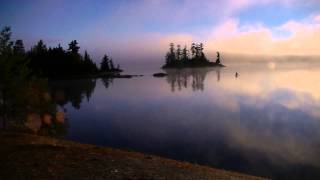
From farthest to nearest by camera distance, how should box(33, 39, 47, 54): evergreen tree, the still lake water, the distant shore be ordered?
box(33, 39, 47, 54): evergreen tree, the still lake water, the distant shore

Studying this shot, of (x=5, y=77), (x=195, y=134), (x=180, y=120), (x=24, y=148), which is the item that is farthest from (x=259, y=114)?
(x=24, y=148)

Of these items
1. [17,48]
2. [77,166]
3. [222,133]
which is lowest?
[222,133]

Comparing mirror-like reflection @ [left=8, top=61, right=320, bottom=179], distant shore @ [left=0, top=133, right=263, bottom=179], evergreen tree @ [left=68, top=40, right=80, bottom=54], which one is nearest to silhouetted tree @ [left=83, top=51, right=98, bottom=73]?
evergreen tree @ [left=68, top=40, right=80, bottom=54]

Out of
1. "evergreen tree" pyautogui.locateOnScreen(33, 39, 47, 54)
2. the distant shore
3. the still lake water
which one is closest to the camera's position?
the distant shore

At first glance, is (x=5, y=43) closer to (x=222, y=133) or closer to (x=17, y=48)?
(x=17, y=48)

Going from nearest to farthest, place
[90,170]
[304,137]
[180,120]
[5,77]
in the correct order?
[90,170]
[5,77]
[304,137]
[180,120]

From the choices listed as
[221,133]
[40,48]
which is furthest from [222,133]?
[40,48]

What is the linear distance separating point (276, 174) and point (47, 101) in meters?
22.2

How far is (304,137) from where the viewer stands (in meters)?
36.4

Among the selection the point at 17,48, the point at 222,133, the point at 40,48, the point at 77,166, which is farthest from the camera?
the point at 40,48

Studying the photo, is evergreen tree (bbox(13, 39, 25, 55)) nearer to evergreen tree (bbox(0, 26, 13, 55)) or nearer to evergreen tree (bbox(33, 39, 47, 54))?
evergreen tree (bbox(0, 26, 13, 55))

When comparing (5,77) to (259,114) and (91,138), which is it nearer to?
(91,138)

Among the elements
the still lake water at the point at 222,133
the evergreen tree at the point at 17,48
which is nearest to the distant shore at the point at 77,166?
the still lake water at the point at 222,133

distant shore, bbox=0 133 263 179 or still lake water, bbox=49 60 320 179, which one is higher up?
distant shore, bbox=0 133 263 179
